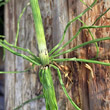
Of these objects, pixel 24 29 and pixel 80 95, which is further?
pixel 24 29

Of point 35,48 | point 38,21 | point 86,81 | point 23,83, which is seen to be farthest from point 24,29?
point 86,81

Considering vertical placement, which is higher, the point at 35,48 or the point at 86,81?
the point at 35,48

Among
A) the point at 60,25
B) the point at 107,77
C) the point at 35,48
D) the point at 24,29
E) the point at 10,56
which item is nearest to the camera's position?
the point at 107,77

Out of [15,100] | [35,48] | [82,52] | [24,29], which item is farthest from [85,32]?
[15,100]

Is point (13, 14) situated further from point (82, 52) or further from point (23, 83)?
point (82, 52)

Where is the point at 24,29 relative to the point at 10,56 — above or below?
above

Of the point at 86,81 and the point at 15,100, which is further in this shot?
the point at 15,100

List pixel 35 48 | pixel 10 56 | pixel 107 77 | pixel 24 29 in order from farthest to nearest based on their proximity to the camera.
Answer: pixel 10 56 < pixel 24 29 < pixel 35 48 < pixel 107 77

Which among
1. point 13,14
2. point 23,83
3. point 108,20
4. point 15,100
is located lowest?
point 15,100

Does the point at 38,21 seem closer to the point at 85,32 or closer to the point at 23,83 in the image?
the point at 85,32
